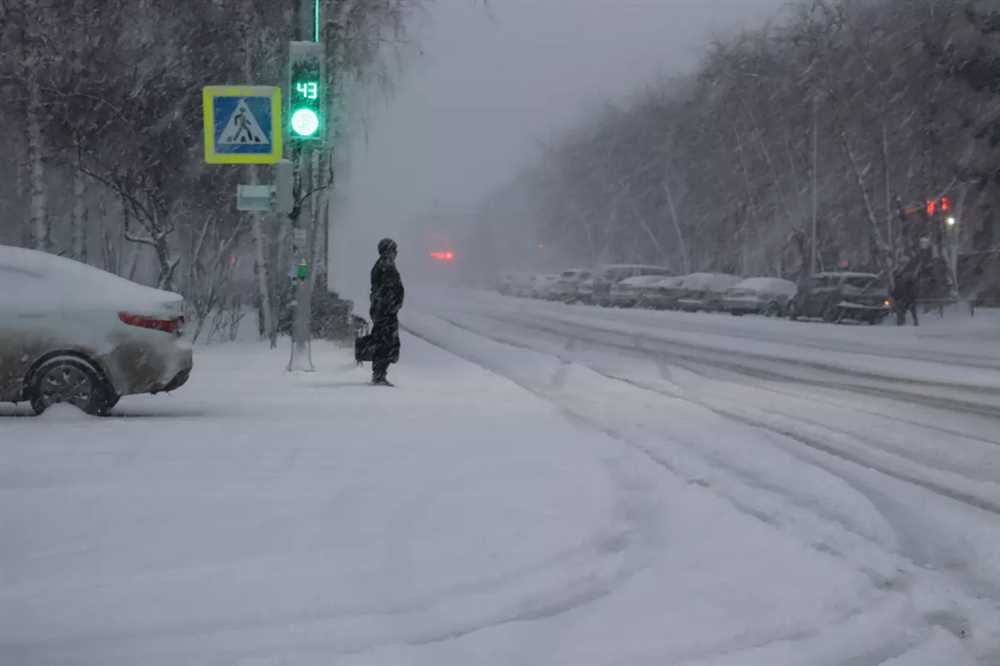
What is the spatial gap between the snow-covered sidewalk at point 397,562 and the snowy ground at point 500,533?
19mm

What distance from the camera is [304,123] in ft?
49.1

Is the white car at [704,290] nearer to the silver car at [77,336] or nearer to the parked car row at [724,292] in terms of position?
the parked car row at [724,292]

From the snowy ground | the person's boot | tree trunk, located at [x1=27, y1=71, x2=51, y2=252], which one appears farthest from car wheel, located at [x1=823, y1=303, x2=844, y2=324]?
the person's boot

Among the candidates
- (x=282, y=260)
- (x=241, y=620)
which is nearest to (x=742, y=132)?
(x=282, y=260)

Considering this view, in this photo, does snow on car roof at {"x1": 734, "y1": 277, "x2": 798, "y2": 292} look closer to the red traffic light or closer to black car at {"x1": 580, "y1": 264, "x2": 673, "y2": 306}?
the red traffic light

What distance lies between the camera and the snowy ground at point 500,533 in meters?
4.64

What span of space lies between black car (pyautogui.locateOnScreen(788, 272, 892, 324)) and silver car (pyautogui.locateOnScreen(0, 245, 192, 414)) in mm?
29113

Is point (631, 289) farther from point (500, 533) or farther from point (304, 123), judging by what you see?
point (500, 533)

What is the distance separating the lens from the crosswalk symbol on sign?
49.8ft

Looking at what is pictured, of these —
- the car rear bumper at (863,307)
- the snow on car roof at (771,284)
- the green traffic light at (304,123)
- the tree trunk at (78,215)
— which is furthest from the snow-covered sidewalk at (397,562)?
the snow on car roof at (771,284)

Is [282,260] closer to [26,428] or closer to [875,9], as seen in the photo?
[26,428]

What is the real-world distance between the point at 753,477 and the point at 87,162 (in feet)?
63.8

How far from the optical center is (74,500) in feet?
22.7

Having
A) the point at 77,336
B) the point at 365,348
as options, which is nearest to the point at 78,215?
the point at 365,348
